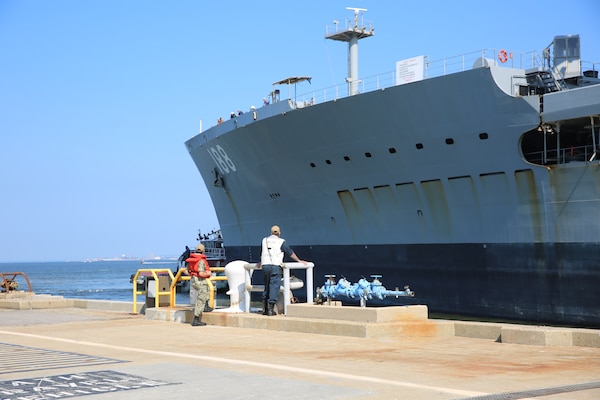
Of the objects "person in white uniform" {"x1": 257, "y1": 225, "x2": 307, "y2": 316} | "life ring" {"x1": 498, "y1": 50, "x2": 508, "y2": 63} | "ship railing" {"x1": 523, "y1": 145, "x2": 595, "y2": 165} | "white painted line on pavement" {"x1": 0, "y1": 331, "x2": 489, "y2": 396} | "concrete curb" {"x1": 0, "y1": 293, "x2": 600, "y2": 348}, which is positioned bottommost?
"white painted line on pavement" {"x1": 0, "y1": 331, "x2": 489, "y2": 396}

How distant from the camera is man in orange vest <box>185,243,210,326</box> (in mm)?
12609

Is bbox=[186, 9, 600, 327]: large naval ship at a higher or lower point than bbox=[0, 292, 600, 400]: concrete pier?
higher

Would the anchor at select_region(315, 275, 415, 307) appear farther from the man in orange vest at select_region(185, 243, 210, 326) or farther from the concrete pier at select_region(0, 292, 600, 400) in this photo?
the man in orange vest at select_region(185, 243, 210, 326)

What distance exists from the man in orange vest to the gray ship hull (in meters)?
10.9

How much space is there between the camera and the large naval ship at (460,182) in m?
19.8

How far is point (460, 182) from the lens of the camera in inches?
871

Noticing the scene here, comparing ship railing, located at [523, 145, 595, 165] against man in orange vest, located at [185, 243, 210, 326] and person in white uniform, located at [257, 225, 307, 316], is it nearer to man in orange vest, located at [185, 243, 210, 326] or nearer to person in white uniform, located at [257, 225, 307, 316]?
person in white uniform, located at [257, 225, 307, 316]

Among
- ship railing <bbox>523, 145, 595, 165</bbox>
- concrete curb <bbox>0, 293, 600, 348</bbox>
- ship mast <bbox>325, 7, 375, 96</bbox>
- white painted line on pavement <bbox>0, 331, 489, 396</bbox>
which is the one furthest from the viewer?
ship mast <bbox>325, 7, 375, 96</bbox>

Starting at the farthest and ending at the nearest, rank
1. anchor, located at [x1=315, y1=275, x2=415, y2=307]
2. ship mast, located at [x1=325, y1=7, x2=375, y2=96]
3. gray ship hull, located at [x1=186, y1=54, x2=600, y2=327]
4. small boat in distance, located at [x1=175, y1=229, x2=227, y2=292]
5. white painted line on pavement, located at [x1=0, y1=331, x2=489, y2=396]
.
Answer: small boat in distance, located at [x1=175, y1=229, x2=227, y2=292]
ship mast, located at [x1=325, y1=7, x2=375, y2=96]
gray ship hull, located at [x1=186, y1=54, x2=600, y2=327]
anchor, located at [x1=315, y1=275, x2=415, y2=307]
white painted line on pavement, located at [x1=0, y1=331, x2=489, y2=396]

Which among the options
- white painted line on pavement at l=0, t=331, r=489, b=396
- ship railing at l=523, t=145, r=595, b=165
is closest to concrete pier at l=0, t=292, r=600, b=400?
white painted line on pavement at l=0, t=331, r=489, b=396

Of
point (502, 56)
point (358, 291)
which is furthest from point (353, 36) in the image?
point (358, 291)

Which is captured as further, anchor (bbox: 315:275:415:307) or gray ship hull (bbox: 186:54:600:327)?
gray ship hull (bbox: 186:54:600:327)

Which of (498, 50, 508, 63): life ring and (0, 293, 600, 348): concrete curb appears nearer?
(0, 293, 600, 348): concrete curb

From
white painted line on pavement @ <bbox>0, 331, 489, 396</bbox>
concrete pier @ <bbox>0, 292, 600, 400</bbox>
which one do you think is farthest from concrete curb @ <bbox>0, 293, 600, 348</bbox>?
white painted line on pavement @ <bbox>0, 331, 489, 396</bbox>
